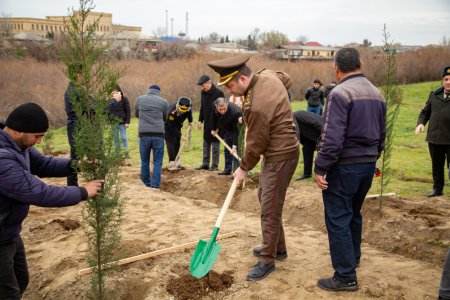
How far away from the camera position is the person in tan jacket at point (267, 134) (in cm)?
410

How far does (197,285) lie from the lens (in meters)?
4.57

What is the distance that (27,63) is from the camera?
3716cm

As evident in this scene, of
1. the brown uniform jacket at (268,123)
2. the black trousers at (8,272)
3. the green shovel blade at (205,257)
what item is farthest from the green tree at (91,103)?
the brown uniform jacket at (268,123)

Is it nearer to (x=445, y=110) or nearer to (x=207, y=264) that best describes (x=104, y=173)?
(x=207, y=264)

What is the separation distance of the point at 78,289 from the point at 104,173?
174cm

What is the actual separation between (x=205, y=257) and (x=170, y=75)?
85.6 feet

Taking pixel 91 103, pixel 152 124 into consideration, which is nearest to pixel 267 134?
pixel 91 103

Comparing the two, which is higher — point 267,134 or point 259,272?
point 267,134

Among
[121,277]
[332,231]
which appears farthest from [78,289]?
[332,231]

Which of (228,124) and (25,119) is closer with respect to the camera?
(25,119)

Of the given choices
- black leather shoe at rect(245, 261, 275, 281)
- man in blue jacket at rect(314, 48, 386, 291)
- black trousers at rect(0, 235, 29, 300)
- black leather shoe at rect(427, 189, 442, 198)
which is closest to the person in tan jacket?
black leather shoe at rect(245, 261, 275, 281)

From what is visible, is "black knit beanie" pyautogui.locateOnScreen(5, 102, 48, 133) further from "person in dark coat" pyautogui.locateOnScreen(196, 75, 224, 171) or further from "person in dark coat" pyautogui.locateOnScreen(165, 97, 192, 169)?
"person in dark coat" pyautogui.locateOnScreen(196, 75, 224, 171)

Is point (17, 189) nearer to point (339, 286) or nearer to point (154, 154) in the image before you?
point (339, 286)

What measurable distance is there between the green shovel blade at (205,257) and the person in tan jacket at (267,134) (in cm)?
59
